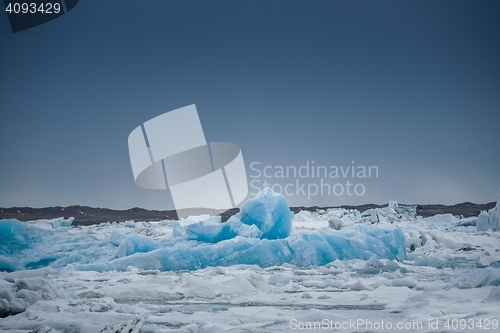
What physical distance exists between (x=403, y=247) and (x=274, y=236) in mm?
3039

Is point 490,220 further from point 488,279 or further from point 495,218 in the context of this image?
point 488,279

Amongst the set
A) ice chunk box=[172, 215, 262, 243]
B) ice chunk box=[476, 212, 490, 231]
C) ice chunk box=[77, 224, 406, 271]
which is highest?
ice chunk box=[172, 215, 262, 243]

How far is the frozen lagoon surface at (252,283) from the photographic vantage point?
3.33 m

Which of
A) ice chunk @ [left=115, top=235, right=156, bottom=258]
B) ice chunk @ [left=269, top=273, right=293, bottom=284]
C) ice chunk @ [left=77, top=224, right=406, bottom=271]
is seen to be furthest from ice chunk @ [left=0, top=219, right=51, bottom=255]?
ice chunk @ [left=269, top=273, right=293, bottom=284]

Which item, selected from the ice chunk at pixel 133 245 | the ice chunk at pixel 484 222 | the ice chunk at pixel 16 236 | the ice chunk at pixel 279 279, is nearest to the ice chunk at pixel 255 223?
the ice chunk at pixel 133 245

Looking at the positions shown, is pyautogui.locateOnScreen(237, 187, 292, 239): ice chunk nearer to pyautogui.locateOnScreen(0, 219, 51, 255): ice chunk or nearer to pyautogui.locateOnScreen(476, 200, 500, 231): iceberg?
pyautogui.locateOnScreen(0, 219, 51, 255): ice chunk

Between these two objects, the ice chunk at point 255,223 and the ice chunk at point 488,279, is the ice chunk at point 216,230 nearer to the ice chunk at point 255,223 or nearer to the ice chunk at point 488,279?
the ice chunk at point 255,223

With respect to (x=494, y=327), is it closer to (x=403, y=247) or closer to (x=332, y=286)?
(x=332, y=286)

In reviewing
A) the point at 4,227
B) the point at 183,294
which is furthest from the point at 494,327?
the point at 4,227

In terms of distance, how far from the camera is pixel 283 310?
382 centimetres

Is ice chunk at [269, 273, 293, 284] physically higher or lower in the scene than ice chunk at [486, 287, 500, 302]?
lower

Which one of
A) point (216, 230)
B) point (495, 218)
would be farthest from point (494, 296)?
point (495, 218)

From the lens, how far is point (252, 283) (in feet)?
16.7

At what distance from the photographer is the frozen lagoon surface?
10.9ft
